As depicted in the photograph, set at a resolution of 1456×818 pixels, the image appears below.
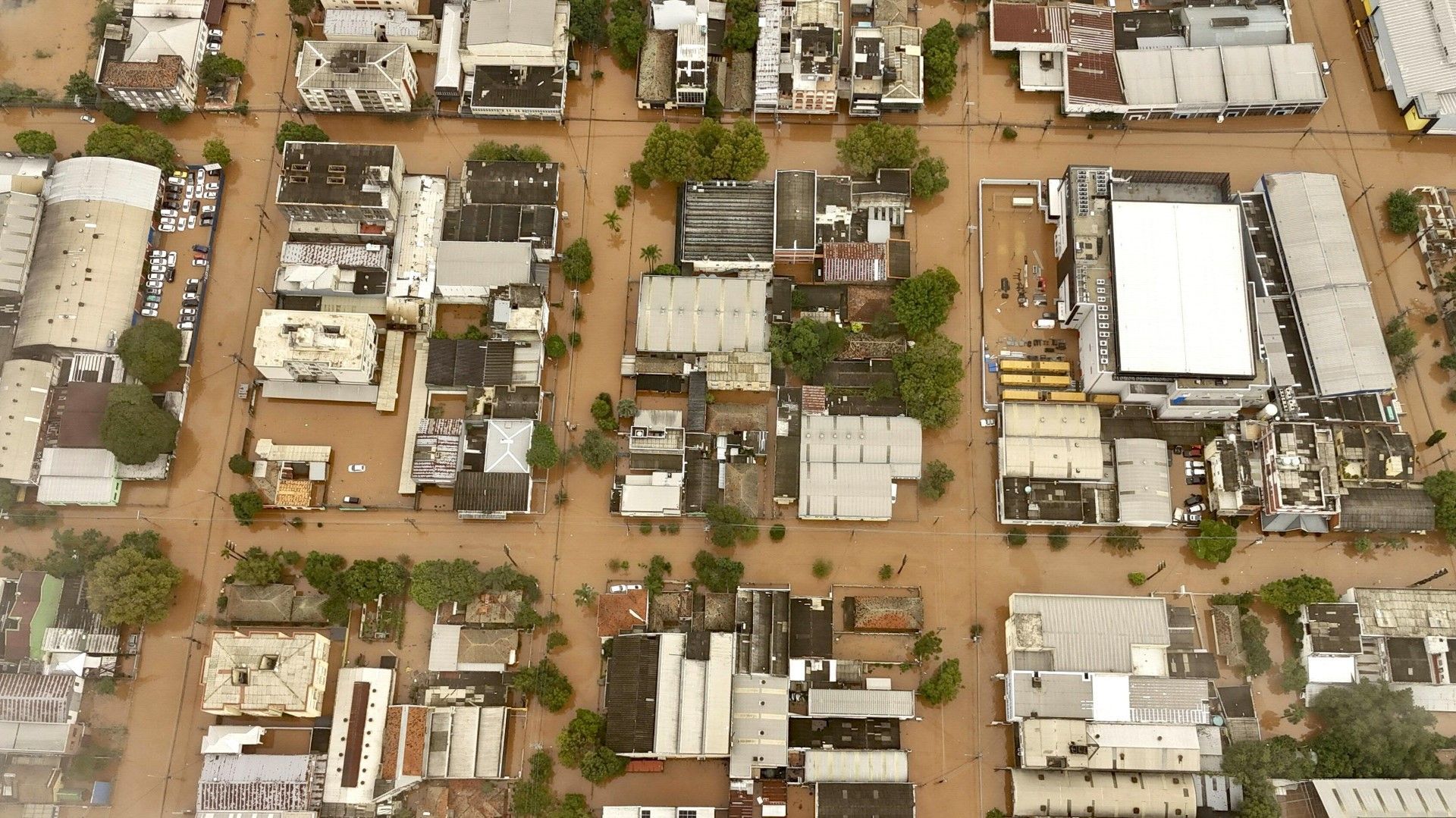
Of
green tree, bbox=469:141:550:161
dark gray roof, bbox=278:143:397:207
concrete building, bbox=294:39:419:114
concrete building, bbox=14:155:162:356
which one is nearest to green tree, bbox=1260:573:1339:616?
green tree, bbox=469:141:550:161

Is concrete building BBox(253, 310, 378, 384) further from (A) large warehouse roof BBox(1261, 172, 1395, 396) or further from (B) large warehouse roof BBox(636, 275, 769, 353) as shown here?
(A) large warehouse roof BBox(1261, 172, 1395, 396)

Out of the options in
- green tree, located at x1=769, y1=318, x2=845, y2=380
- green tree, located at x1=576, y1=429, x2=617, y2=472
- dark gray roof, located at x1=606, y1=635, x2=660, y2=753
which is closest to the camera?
dark gray roof, located at x1=606, y1=635, x2=660, y2=753

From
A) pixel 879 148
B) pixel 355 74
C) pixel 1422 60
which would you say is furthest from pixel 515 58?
pixel 1422 60

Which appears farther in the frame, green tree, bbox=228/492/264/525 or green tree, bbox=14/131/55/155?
green tree, bbox=14/131/55/155

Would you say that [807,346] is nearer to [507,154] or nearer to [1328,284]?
[507,154]

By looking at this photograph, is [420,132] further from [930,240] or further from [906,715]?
[906,715]

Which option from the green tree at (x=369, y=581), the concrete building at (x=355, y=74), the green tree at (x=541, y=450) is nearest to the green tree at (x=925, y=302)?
the green tree at (x=541, y=450)
